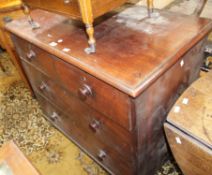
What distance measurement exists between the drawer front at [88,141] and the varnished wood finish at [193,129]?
27 centimetres

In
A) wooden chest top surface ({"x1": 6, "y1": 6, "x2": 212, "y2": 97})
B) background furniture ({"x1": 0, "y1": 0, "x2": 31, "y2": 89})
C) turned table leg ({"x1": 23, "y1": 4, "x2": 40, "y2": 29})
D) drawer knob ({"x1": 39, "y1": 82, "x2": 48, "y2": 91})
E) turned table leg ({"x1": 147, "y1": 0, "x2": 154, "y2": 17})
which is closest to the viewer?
wooden chest top surface ({"x1": 6, "y1": 6, "x2": 212, "y2": 97})

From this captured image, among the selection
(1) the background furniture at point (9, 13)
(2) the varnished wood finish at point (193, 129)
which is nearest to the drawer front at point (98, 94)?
(2) the varnished wood finish at point (193, 129)

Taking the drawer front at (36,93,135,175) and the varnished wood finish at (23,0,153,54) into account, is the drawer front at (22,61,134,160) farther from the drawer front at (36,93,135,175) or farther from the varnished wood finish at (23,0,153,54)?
the varnished wood finish at (23,0,153,54)

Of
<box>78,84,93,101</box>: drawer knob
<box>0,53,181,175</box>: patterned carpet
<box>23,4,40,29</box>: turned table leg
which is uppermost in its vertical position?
<box>23,4,40,29</box>: turned table leg

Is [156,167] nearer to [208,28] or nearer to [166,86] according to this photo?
[166,86]

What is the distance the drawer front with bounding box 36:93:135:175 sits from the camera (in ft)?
4.07

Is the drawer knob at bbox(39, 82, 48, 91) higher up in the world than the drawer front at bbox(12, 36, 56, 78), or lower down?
lower down

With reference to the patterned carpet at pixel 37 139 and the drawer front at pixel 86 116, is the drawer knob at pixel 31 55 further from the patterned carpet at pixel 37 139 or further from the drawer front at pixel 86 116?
the patterned carpet at pixel 37 139

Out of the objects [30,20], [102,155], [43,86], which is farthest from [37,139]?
[30,20]

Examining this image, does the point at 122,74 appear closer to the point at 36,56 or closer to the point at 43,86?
the point at 36,56

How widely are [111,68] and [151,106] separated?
26 centimetres

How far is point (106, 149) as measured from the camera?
130 cm

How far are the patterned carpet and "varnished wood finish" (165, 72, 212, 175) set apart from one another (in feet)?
1.53

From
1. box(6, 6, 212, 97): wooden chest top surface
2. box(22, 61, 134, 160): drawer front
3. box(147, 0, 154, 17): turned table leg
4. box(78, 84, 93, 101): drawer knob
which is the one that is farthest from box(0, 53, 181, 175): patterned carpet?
box(147, 0, 154, 17): turned table leg
